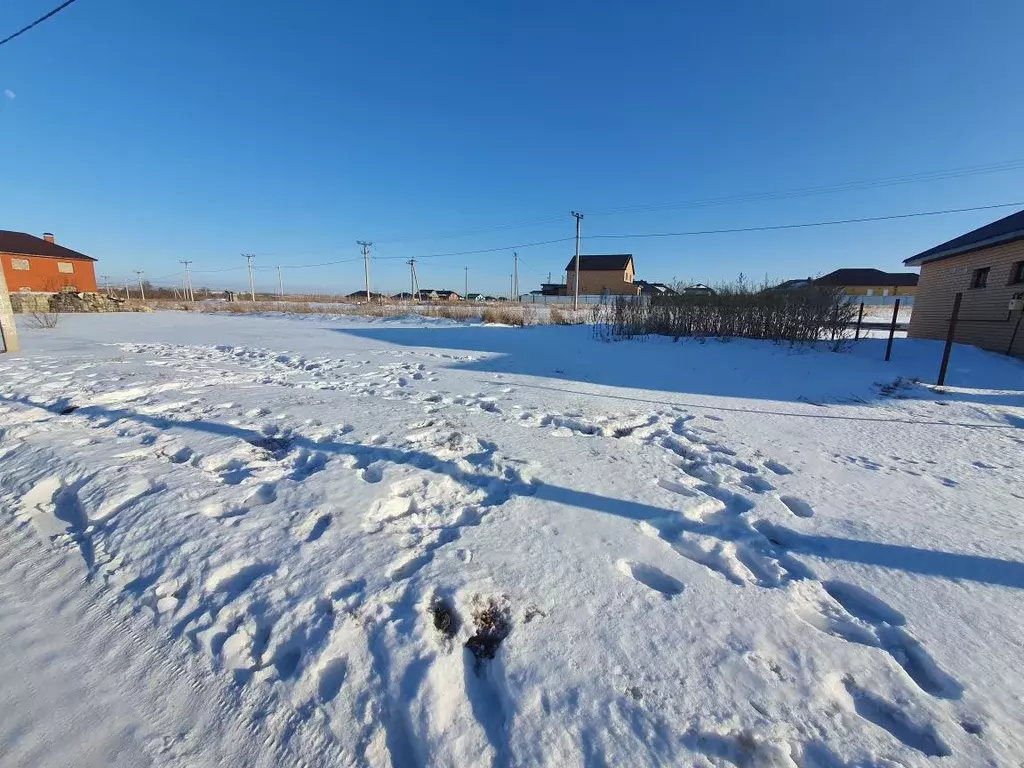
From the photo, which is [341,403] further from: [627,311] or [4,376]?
[627,311]

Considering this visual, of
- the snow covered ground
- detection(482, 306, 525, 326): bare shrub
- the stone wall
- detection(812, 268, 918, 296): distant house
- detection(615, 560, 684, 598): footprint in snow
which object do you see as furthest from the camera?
detection(812, 268, 918, 296): distant house

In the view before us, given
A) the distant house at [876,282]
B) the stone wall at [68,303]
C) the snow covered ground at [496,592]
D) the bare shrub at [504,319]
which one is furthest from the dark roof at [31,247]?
the distant house at [876,282]

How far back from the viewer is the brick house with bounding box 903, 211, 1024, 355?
1031cm

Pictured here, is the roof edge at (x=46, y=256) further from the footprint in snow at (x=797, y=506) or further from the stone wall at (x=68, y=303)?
the footprint in snow at (x=797, y=506)

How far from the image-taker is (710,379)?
748 cm

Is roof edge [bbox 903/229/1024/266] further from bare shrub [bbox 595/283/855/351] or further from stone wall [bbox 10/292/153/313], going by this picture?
stone wall [bbox 10/292/153/313]

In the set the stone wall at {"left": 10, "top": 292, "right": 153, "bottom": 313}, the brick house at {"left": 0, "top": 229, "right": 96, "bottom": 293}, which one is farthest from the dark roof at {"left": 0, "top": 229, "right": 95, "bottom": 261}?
the stone wall at {"left": 10, "top": 292, "right": 153, "bottom": 313}

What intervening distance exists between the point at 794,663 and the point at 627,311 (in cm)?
1104

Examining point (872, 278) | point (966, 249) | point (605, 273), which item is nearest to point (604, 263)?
point (605, 273)

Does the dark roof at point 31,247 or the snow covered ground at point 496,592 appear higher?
the dark roof at point 31,247

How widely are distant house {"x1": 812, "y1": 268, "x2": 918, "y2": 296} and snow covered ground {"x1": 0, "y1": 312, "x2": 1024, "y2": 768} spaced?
58.2 m

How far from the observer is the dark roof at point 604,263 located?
5638cm

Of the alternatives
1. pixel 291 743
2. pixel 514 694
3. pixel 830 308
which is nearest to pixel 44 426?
pixel 291 743

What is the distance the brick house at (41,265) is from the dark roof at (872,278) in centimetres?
7742
